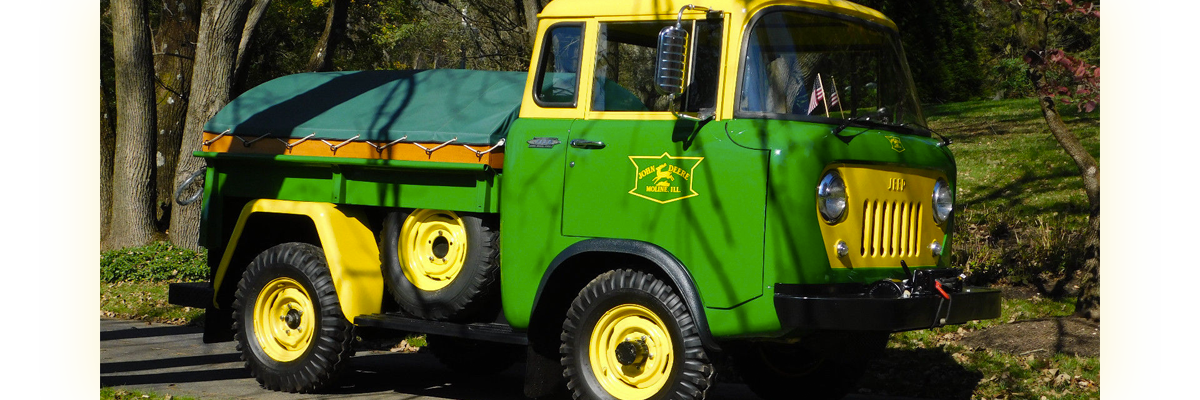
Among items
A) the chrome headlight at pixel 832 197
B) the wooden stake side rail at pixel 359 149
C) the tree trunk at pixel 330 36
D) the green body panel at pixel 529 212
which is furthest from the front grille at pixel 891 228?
the tree trunk at pixel 330 36

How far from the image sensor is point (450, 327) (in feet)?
25.0

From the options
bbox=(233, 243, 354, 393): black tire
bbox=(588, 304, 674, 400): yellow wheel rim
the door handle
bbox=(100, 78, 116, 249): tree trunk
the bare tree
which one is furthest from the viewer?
bbox=(100, 78, 116, 249): tree trunk

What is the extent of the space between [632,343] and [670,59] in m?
1.63

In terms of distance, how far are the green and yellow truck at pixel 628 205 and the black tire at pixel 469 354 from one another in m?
1.10

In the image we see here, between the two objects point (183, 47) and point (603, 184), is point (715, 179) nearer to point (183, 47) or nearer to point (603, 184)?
point (603, 184)

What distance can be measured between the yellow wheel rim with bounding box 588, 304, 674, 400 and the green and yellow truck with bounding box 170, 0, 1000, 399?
1 cm

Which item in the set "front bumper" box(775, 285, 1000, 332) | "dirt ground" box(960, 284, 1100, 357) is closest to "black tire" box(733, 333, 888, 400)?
"front bumper" box(775, 285, 1000, 332)

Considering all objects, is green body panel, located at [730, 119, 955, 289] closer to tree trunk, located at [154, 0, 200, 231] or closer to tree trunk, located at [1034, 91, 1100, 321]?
tree trunk, located at [1034, 91, 1100, 321]

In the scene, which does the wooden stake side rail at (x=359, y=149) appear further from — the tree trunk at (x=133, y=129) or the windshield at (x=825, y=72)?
the tree trunk at (x=133, y=129)

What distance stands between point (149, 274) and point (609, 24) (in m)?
10.9

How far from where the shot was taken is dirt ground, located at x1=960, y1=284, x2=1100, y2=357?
966 cm

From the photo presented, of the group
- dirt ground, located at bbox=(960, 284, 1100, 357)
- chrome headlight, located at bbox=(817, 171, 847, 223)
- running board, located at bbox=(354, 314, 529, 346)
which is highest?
chrome headlight, located at bbox=(817, 171, 847, 223)

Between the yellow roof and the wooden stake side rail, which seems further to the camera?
the wooden stake side rail

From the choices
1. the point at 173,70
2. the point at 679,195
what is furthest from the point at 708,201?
the point at 173,70
